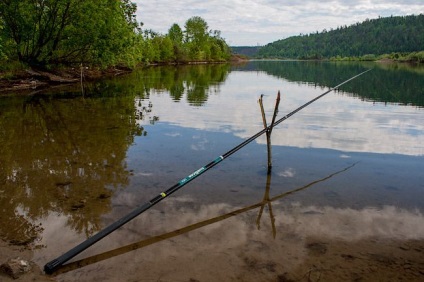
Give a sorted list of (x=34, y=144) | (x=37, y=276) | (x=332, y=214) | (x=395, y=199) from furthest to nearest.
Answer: (x=34, y=144), (x=395, y=199), (x=332, y=214), (x=37, y=276)

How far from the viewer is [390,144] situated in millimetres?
15664

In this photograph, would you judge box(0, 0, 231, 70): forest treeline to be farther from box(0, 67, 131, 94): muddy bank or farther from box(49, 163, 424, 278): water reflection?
box(49, 163, 424, 278): water reflection

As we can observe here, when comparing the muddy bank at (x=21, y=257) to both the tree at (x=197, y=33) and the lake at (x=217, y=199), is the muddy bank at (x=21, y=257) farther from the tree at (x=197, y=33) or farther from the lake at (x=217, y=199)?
the tree at (x=197, y=33)

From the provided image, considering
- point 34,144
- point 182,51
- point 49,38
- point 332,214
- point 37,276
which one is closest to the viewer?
point 37,276

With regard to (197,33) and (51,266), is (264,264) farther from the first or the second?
(197,33)

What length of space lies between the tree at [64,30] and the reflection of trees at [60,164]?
20.2m

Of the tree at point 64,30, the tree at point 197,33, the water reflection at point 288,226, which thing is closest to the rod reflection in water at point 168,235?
the water reflection at point 288,226

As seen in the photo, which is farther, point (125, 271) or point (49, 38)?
point (49, 38)

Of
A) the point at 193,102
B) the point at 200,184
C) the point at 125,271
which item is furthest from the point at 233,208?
the point at 193,102

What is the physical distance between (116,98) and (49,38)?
683 inches

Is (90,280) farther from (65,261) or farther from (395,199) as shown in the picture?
(395,199)

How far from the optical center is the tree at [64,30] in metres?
38.2

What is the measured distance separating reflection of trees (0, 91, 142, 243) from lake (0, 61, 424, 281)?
5 cm

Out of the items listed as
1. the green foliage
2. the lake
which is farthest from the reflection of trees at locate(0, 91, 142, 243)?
the green foliage
